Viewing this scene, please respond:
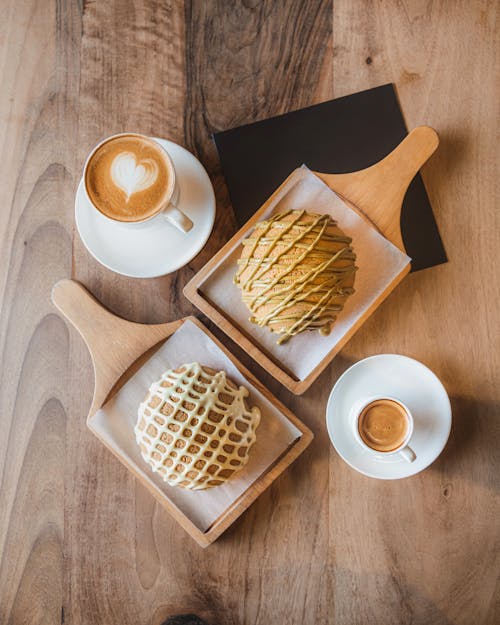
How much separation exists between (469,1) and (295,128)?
44cm

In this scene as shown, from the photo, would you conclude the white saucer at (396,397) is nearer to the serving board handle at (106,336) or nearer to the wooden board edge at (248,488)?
the wooden board edge at (248,488)

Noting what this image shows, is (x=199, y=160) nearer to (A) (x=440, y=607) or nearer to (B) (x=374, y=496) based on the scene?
(B) (x=374, y=496)

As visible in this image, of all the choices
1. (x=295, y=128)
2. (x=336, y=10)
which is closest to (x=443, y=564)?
(x=295, y=128)

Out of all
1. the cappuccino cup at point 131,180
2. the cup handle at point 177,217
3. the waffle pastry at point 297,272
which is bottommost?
the waffle pastry at point 297,272

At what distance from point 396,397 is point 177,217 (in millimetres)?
533

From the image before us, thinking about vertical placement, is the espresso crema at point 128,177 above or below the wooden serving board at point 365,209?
above

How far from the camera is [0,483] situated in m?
1.25

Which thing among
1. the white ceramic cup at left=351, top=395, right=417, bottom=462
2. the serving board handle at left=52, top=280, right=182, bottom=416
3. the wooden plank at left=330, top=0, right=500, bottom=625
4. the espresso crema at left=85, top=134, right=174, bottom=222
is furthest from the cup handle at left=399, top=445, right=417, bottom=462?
the espresso crema at left=85, top=134, right=174, bottom=222

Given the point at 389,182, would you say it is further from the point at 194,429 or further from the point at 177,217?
the point at 194,429

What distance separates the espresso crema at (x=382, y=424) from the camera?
110 centimetres

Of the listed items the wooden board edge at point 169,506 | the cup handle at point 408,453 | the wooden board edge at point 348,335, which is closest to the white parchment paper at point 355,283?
the wooden board edge at point 348,335

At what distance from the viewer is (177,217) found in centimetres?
106

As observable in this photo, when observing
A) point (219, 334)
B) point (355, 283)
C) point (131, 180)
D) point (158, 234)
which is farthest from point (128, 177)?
point (355, 283)

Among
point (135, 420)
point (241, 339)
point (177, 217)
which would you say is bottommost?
point (135, 420)
